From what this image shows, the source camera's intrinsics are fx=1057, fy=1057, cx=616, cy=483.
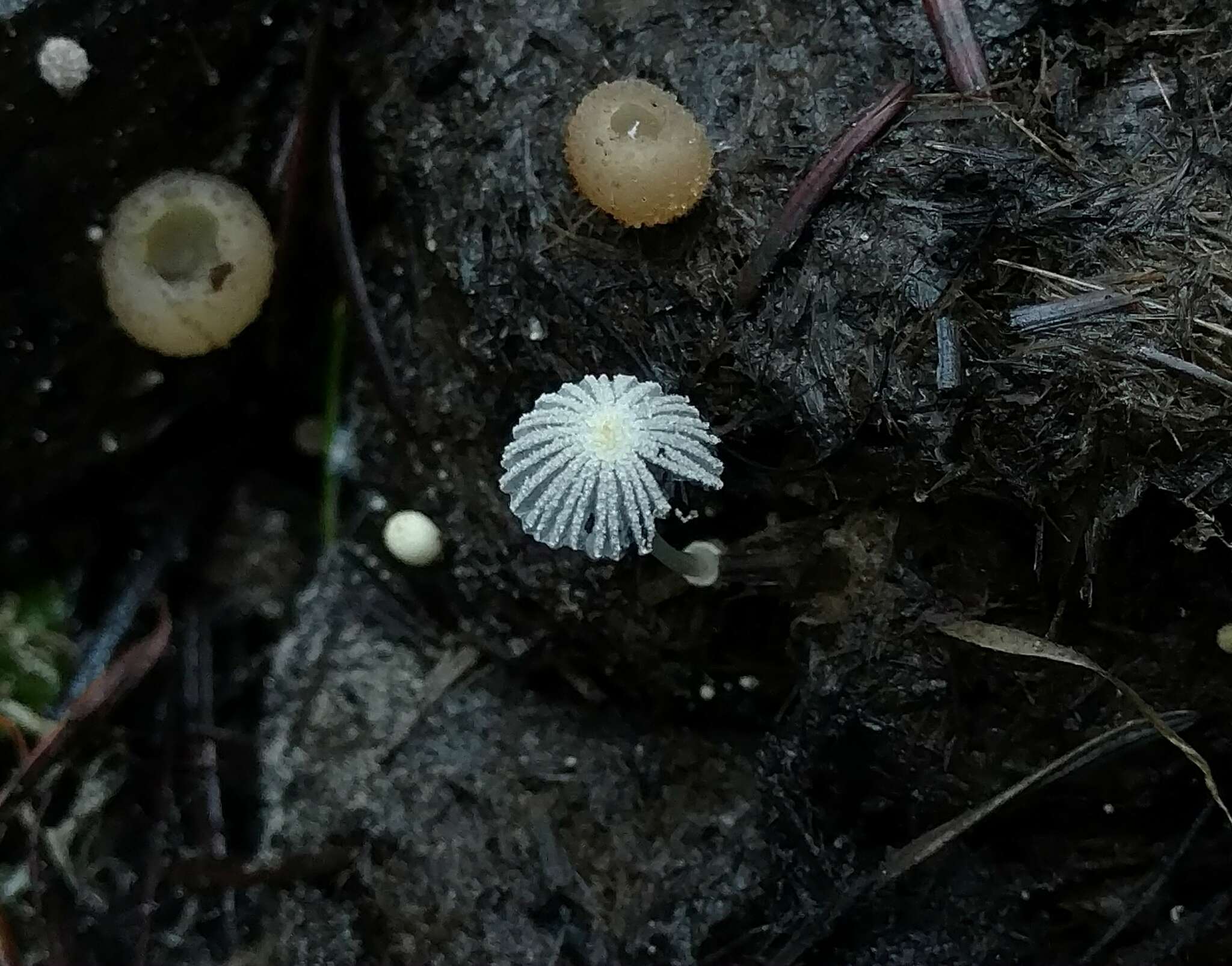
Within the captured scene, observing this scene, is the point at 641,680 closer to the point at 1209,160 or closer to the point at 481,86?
the point at 481,86

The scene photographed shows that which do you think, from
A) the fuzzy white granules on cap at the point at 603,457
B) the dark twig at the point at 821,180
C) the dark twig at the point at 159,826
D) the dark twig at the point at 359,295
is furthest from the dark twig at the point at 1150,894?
the dark twig at the point at 159,826

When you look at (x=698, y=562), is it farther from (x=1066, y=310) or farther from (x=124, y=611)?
(x=124, y=611)

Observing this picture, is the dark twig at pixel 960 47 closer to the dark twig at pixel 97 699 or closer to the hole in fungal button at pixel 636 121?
the hole in fungal button at pixel 636 121

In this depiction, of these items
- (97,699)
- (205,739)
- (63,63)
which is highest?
(63,63)

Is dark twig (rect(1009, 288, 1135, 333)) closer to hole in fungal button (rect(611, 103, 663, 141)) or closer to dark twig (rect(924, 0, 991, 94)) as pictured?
dark twig (rect(924, 0, 991, 94))

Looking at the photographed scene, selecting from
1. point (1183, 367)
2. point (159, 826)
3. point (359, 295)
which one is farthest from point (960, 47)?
point (159, 826)

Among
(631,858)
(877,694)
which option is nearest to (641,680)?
(631,858)

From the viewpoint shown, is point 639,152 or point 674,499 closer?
point 639,152
